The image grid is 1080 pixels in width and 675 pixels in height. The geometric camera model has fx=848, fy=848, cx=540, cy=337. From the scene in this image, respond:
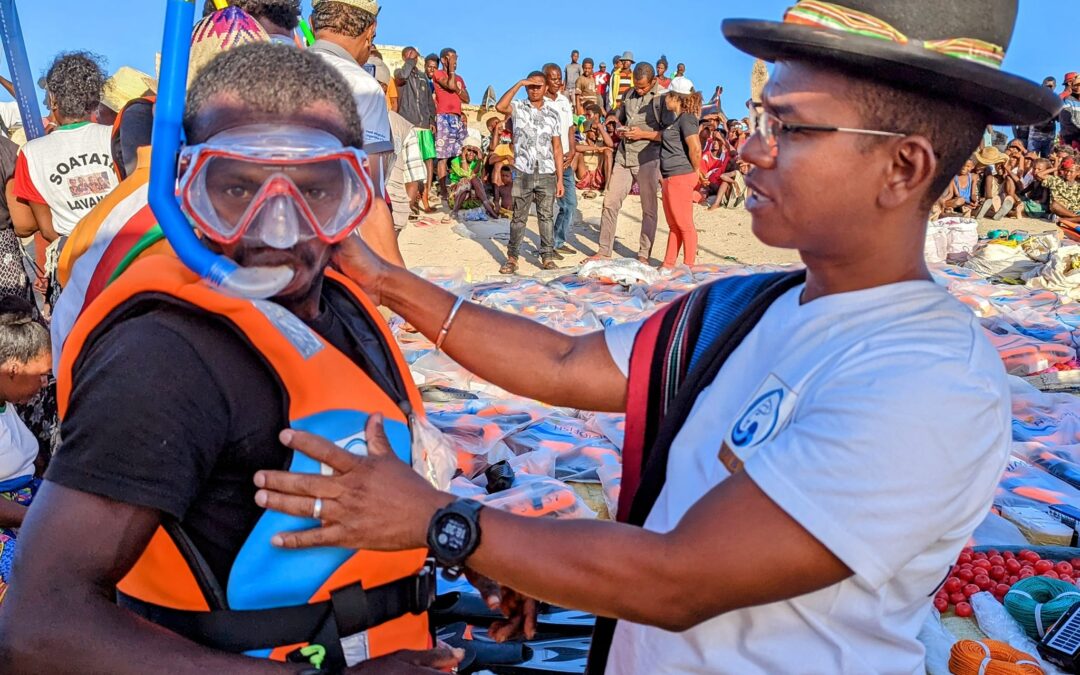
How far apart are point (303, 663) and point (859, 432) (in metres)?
1.08

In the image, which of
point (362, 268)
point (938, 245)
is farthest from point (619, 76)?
point (362, 268)

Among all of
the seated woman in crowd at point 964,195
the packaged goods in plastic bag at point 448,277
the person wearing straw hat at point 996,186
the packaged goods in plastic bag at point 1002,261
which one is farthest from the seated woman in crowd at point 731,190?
the packaged goods in plastic bag at point 448,277

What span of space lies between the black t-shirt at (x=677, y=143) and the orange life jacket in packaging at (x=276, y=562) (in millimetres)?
8167

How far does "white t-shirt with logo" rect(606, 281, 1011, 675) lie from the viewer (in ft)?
4.39

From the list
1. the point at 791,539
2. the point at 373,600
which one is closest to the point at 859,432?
the point at 791,539

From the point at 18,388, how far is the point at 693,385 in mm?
3291

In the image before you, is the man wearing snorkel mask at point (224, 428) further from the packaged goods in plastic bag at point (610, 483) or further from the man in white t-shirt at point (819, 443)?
the packaged goods in plastic bag at point (610, 483)

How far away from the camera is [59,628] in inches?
53.0

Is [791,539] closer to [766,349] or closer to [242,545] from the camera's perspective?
[766,349]

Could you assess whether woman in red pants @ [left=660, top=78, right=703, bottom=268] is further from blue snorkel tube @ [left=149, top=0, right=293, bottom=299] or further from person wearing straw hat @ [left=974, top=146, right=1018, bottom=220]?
person wearing straw hat @ [left=974, top=146, right=1018, bottom=220]

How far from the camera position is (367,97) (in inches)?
171

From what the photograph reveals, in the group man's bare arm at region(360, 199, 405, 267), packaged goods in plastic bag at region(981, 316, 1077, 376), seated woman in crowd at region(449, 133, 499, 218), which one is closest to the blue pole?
man's bare arm at region(360, 199, 405, 267)

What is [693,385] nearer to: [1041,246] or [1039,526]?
[1039,526]

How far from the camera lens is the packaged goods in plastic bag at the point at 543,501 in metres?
3.71
